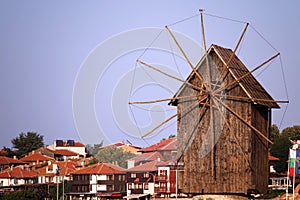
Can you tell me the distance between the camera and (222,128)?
196 ft

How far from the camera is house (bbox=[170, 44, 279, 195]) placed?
193ft

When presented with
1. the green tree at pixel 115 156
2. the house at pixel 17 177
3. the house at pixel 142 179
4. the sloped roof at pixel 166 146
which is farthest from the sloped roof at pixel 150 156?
the green tree at pixel 115 156

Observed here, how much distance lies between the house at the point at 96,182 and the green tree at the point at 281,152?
25.6 meters

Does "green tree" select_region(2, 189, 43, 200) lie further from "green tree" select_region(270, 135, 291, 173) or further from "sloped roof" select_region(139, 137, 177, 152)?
"green tree" select_region(270, 135, 291, 173)

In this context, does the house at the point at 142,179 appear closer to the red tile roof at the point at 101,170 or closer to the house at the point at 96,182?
the house at the point at 96,182

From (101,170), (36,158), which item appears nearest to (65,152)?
(36,158)

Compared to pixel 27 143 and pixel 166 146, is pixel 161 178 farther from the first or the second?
pixel 27 143

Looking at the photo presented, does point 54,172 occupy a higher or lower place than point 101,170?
lower

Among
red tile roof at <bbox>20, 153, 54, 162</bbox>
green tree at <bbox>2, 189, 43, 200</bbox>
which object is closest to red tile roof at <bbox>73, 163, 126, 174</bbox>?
green tree at <bbox>2, 189, 43, 200</bbox>

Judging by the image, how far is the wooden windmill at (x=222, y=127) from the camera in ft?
193

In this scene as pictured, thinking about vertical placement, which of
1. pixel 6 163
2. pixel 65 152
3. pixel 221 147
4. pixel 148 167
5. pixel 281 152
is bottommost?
pixel 6 163

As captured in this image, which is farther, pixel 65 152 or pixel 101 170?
pixel 65 152

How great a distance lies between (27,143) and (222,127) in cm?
13066

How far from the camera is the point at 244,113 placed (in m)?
59.1
